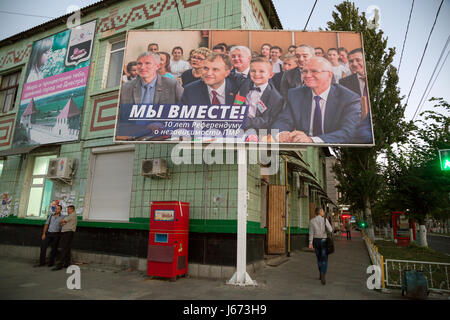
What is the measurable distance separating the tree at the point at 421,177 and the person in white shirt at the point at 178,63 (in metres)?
10.6

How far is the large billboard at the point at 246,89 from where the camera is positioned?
6586 mm

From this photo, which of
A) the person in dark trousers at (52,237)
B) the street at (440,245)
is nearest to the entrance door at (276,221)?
the person in dark trousers at (52,237)

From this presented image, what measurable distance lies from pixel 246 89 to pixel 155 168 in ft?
10.7

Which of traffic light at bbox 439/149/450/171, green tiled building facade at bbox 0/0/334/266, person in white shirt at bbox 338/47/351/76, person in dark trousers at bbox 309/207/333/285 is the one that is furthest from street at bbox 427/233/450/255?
person in white shirt at bbox 338/47/351/76

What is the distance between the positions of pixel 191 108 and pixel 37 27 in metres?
10.1

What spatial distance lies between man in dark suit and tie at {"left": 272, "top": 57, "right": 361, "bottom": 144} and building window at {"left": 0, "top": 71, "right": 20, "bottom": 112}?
42.3ft

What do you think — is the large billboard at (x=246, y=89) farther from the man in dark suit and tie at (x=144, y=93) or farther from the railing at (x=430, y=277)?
the railing at (x=430, y=277)

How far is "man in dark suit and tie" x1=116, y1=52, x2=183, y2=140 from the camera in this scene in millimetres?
6992

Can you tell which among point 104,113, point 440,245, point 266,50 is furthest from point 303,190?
point 440,245

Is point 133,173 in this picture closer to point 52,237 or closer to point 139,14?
point 52,237

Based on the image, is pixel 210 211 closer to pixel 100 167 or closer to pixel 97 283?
pixel 97 283

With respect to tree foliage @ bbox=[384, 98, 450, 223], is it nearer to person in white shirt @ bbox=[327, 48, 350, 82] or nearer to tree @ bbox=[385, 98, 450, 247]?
tree @ bbox=[385, 98, 450, 247]

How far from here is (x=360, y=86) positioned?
22.5ft

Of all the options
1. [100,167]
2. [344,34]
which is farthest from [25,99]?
[344,34]
